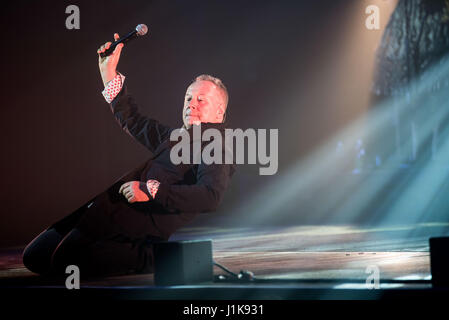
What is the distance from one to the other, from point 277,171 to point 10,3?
12.1 feet

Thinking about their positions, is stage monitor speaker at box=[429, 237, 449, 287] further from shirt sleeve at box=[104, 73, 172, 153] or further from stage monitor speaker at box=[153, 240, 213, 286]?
shirt sleeve at box=[104, 73, 172, 153]

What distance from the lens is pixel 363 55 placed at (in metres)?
7.62

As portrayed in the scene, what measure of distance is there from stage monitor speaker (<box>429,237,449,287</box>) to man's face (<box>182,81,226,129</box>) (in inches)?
49.9

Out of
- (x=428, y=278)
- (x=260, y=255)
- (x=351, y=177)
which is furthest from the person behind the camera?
(x=351, y=177)

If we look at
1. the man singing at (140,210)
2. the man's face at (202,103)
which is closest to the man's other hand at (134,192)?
the man singing at (140,210)

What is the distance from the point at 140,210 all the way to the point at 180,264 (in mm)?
518

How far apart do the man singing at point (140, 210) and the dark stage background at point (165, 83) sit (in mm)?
2929

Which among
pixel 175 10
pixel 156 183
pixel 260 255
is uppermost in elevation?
pixel 175 10

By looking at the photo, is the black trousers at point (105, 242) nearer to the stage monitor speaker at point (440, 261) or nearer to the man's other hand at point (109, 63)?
the man's other hand at point (109, 63)

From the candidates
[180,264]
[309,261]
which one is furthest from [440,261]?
[309,261]

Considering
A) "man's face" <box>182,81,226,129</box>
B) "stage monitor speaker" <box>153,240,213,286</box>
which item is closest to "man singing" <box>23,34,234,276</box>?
"man's face" <box>182,81,226,129</box>

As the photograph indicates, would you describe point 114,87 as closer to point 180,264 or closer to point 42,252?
point 42,252

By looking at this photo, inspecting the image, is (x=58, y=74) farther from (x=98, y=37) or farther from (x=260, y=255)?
(x=260, y=255)

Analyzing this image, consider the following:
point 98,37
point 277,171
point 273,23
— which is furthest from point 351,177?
point 98,37
